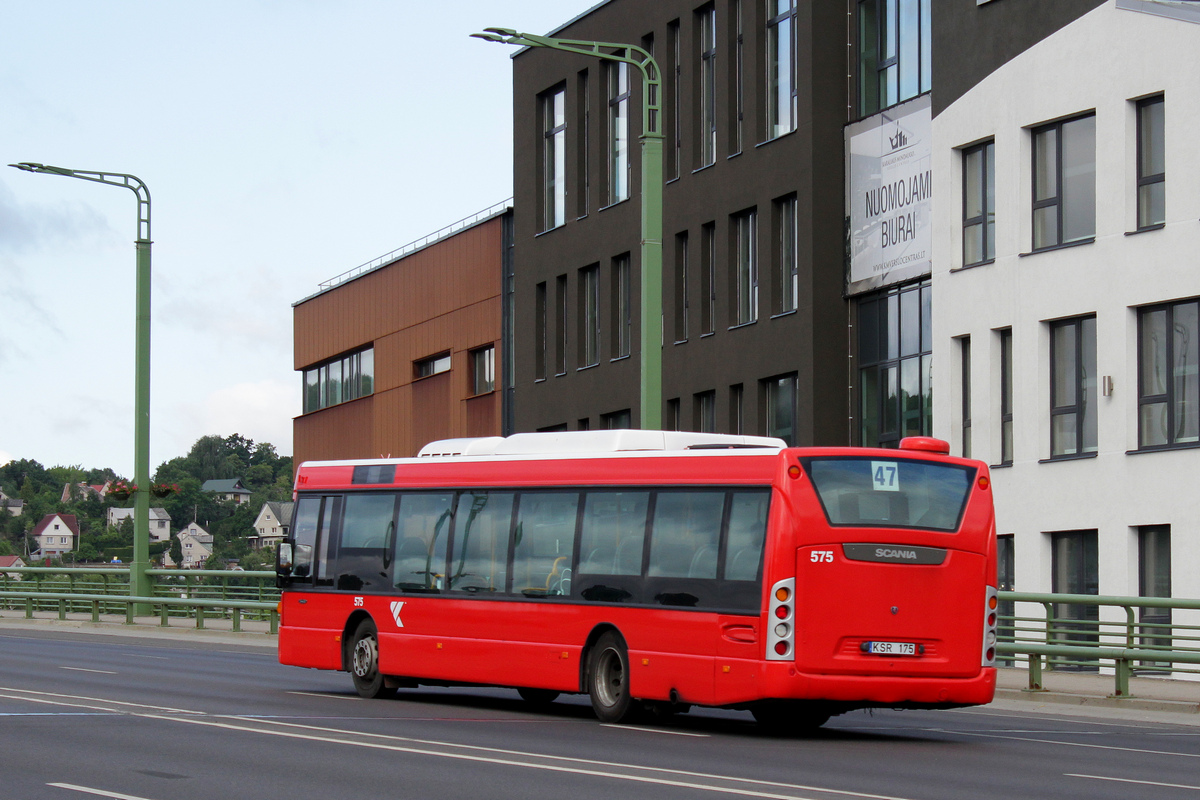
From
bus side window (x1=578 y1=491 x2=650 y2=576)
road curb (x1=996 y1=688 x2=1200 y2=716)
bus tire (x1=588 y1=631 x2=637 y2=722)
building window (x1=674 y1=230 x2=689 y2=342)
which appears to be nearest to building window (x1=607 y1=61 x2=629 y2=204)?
building window (x1=674 y1=230 x2=689 y2=342)

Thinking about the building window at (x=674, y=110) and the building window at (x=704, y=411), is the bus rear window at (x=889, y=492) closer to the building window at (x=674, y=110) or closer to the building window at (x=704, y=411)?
the building window at (x=704, y=411)

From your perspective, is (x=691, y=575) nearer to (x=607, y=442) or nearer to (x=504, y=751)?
(x=607, y=442)

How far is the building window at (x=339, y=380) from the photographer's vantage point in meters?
61.3

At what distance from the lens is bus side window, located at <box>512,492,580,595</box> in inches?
715

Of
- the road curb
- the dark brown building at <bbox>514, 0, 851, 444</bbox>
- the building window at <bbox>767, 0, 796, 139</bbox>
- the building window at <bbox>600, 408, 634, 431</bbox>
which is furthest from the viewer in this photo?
the building window at <bbox>600, 408, 634, 431</bbox>

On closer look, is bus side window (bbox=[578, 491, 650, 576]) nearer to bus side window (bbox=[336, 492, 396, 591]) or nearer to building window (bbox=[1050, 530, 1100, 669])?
bus side window (bbox=[336, 492, 396, 591])

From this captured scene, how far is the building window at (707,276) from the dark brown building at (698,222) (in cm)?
4

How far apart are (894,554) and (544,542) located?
148 inches

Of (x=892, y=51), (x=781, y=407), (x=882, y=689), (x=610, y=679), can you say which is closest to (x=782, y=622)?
(x=882, y=689)

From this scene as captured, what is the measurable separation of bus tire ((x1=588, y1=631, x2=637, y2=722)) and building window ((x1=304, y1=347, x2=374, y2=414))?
4370 centimetres

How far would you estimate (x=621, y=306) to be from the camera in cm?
4512

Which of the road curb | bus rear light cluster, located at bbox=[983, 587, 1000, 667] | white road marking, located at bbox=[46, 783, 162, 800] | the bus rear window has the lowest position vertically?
the road curb

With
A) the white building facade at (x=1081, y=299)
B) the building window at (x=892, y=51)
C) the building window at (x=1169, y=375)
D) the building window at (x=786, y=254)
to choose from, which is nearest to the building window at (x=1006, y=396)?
the white building facade at (x=1081, y=299)

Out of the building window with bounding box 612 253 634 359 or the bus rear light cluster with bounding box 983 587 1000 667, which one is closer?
the bus rear light cluster with bounding box 983 587 1000 667
